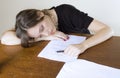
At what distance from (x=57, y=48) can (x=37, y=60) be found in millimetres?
153

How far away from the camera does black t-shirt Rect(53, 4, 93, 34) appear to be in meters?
1.33

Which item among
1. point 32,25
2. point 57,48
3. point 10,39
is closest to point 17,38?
point 10,39

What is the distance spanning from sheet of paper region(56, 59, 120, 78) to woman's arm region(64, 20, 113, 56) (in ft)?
0.33

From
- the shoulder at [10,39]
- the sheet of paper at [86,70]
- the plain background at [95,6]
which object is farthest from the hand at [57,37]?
the plain background at [95,6]

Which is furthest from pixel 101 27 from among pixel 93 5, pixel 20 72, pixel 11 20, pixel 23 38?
pixel 11 20

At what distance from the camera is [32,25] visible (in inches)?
45.2

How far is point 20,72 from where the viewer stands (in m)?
0.90

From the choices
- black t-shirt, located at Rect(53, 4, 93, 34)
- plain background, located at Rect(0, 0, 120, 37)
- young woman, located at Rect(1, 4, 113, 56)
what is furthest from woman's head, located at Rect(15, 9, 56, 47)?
plain background, located at Rect(0, 0, 120, 37)

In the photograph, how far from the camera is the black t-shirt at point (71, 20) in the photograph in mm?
1330

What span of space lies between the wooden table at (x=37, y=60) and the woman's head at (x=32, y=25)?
8 centimetres

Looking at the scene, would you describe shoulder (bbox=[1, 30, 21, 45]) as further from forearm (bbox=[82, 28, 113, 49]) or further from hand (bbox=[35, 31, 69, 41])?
forearm (bbox=[82, 28, 113, 49])

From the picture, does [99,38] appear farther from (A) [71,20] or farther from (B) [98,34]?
(A) [71,20]

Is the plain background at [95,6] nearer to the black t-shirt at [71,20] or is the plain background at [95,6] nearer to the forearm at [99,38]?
the black t-shirt at [71,20]

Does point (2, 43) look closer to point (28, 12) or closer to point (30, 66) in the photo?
point (28, 12)
